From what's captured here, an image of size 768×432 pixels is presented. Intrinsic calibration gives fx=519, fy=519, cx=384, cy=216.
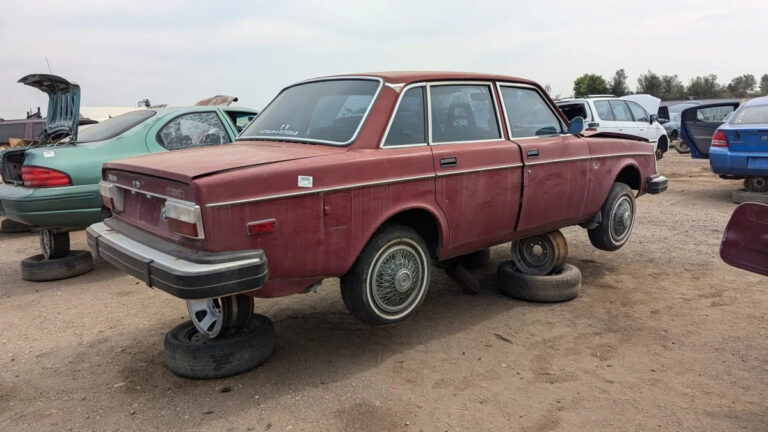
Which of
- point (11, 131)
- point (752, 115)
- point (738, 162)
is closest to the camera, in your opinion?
point (738, 162)

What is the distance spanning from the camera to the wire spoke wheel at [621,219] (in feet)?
16.6

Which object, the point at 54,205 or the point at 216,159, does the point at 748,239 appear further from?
the point at 54,205

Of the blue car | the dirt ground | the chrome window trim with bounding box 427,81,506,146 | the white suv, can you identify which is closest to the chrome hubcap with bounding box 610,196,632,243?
the dirt ground

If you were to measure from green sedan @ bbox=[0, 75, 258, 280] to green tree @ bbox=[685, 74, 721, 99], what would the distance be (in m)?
67.8

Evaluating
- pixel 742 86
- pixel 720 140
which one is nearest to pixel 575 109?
pixel 720 140

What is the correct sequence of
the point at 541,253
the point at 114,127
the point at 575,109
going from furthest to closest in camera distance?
the point at 575,109
the point at 114,127
the point at 541,253

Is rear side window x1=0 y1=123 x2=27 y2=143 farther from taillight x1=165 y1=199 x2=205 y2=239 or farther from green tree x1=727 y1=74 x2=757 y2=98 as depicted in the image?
green tree x1=727 y1=74 x2=757 y2=98

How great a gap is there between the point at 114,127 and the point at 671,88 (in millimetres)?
70333

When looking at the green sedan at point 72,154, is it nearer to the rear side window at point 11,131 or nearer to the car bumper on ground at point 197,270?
the car bumper on ground at point 197,270

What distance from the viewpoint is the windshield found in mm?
3402

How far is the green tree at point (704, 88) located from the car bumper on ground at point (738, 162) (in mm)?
61676

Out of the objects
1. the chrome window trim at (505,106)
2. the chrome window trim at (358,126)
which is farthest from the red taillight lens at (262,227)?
the chrome window trim at (505,106)

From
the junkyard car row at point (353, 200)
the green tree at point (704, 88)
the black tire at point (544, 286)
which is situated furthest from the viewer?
the green tree at point (704, 88)

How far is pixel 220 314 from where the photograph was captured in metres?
3.28
